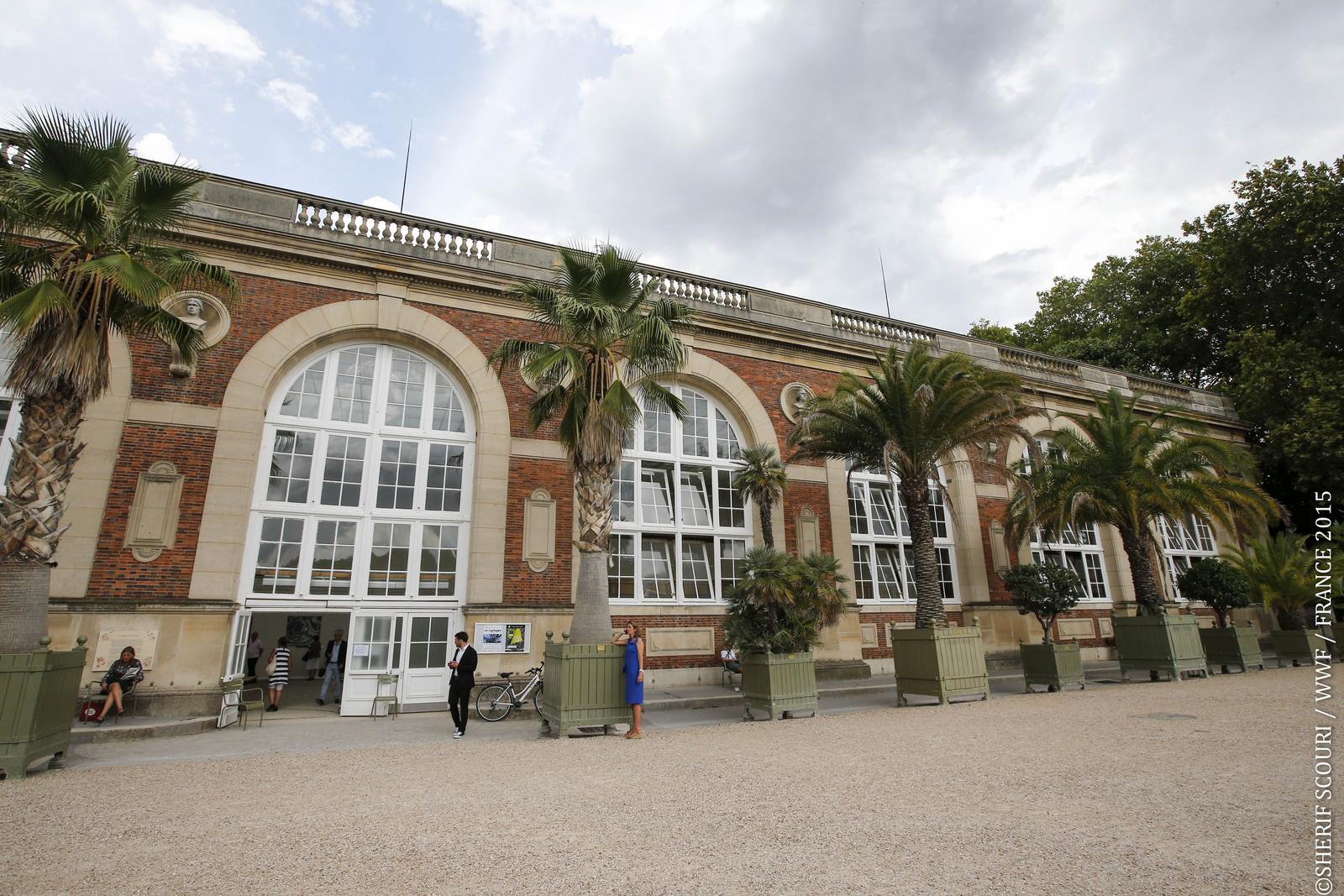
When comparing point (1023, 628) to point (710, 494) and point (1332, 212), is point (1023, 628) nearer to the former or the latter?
point (710, 494)

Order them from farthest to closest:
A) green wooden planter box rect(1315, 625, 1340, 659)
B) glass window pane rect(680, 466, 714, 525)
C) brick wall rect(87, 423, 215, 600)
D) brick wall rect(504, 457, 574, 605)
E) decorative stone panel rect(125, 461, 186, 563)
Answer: green wooden planter box rect(1315, 625, 1340, 659)
glass window pane rect(680, 466, 714, 525)
brick wall rect(504, 457, 574, 605)
decorative stone panel rect(125, 461, 186, 563)
brick wall rect(87, 423, 215, 600)

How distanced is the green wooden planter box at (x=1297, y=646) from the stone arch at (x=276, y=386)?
803 inches

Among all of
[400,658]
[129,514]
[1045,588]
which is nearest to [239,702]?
[400,658]

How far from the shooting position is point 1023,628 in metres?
18.9

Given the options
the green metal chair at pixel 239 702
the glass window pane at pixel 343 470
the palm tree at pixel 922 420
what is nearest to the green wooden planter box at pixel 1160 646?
the palm tree at pixel 922 420

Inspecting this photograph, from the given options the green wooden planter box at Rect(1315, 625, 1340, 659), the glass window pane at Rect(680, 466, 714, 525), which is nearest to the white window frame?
the glass window pane at Rect(680, 466, 714, 525)

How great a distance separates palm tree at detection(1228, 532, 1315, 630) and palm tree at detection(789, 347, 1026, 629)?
386 inches

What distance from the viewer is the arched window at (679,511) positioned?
15508 millimetres

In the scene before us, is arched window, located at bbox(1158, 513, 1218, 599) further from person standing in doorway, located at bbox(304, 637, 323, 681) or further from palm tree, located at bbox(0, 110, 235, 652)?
palm tree, located at bbox(0, 110, 235, 652)

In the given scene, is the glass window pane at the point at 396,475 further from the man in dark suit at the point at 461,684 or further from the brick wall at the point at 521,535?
the man in dark suit at the point at 461,684

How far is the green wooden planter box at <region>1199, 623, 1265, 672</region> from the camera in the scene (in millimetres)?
16281

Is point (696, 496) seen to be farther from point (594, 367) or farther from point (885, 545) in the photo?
point (594, 367)

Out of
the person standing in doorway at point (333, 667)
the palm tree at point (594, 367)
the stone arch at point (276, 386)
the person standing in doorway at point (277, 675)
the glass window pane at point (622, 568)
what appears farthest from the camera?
the glass window pane at point (622, 568)

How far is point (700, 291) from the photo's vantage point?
59.6 feet
